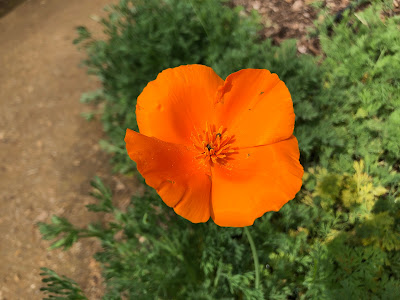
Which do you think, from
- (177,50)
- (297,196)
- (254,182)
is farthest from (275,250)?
(177,50)

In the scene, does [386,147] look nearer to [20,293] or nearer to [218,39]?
[218,39]

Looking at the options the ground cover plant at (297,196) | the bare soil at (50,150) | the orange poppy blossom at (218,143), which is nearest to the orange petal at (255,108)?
the orange poppy blossom at (218,143)

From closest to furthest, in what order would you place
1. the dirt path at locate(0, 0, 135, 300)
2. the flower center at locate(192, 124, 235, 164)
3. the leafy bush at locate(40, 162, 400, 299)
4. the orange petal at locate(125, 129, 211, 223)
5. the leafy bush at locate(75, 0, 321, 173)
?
the orange petal at locate(125, 129, 211, 223) < the flower center at locate(192, 124, 235, 164) < the leafy bush at locate(40, 162, 400, 299) < the leafy bush at locate(75, 0, 321, 173) < the dirt path at locate(0, 0, 135, 300)

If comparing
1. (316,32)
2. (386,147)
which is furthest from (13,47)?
(386,147)

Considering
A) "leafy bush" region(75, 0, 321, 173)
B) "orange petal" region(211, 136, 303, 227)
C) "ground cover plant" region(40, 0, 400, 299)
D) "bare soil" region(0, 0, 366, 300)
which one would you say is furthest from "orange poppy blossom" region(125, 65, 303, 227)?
"bare soil" region(0, 0, 366, 300)

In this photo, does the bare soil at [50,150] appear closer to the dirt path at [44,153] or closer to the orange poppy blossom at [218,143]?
the dirt path at [44,153]

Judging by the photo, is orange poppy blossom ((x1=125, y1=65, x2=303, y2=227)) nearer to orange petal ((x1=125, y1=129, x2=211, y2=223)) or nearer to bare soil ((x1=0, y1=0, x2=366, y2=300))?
orange petal ((x1=125, y1=129, x2=211, y2=223))

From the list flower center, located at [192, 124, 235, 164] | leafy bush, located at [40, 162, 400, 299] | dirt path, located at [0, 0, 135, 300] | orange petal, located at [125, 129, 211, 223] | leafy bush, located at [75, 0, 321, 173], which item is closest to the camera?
orange petal, located at [125, 129, 211, 223]
